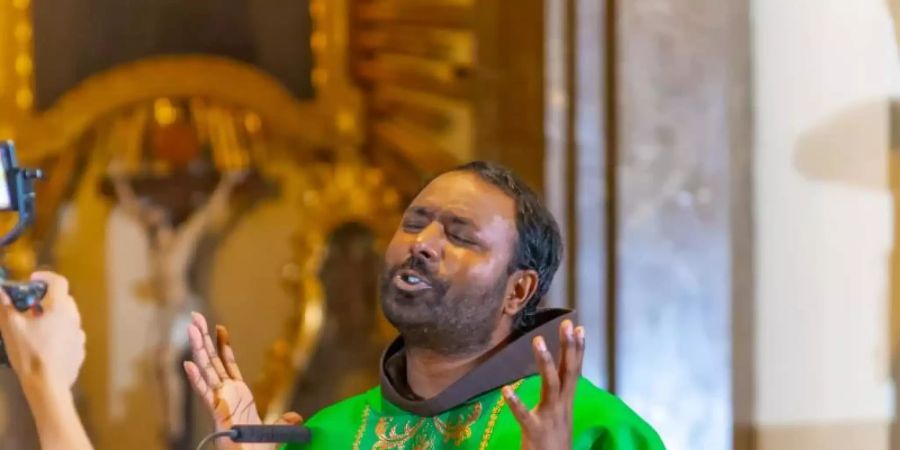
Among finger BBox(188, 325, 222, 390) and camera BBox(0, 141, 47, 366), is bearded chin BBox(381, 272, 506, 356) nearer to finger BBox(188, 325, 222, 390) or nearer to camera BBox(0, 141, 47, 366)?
finger BBox(188, 325, 222, 390)

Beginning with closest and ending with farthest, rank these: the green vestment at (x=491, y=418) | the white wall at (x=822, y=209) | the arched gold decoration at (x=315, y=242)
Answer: the green vestment at (x=491, y=418) < the white wall at (x=822, y=209) < the arched gold decoration at (x=315, y=242)

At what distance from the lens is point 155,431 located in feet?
8.53

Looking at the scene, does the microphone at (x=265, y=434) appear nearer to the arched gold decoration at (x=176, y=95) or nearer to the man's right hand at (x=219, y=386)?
the man's right hand at (x=219, y=386)

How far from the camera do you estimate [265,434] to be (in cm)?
141

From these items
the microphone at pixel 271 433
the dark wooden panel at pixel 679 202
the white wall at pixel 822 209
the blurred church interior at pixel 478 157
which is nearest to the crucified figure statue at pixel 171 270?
the blurred church interior at pixel 478 157

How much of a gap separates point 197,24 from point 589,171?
34.1 inches

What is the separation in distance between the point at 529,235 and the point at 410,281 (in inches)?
5.1

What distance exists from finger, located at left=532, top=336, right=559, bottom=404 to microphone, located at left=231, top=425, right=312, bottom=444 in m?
0.30

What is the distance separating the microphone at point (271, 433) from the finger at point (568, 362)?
31cm

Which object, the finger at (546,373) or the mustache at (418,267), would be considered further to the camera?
the mustache at (418,267)

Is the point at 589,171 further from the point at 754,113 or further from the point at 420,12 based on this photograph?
the point at 420,12

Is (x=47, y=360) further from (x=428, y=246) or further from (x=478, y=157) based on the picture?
(x=478, y=157)

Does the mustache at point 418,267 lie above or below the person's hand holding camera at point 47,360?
above

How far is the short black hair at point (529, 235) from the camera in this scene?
4.71 ft
